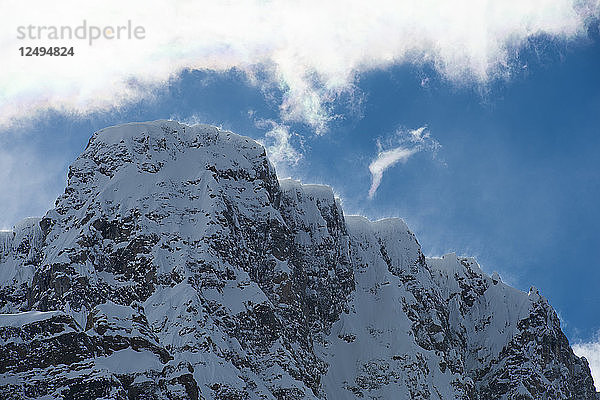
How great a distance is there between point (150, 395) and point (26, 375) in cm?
1465

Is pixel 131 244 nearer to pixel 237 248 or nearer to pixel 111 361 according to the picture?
pixel 237 248

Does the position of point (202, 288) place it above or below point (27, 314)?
above

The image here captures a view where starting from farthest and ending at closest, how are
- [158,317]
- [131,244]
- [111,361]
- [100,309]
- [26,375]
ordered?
[131,244], [158,317], [100,309], [111,361], [26,375]

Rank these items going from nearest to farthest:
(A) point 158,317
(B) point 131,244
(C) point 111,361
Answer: (C) point 111,361, (A) point 158,317, (B) point 131,244

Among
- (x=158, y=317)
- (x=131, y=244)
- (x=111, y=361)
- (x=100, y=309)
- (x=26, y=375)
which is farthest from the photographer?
(x=131, y=244)

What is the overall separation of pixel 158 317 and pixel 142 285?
1039 centimetres

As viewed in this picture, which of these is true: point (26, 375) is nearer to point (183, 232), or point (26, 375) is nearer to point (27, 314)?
point (27, 314)

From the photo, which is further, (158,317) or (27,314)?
(158,317)

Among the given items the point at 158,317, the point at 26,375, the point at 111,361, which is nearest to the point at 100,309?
the point at 111,361

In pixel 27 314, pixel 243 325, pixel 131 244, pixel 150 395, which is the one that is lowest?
pixel 150 395

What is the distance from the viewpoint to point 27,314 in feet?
318

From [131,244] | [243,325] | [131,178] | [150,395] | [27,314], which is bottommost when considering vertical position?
[150,395]

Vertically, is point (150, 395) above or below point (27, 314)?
below

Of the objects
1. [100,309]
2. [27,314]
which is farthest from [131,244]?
[27,314]
